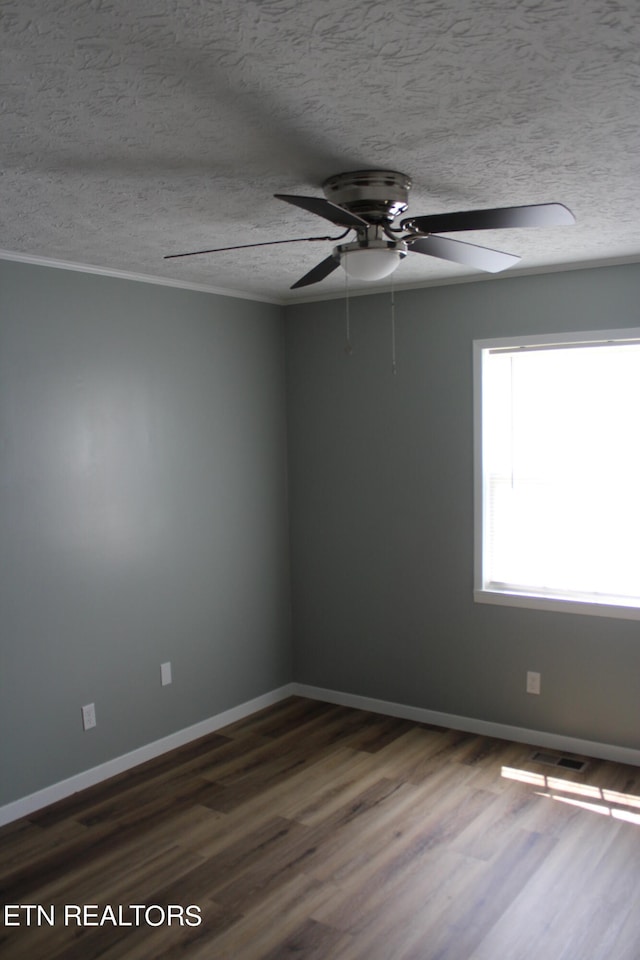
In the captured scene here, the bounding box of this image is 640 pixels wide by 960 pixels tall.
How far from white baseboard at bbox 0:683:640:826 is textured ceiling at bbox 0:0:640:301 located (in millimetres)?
2510

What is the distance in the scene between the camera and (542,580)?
14.0 ft

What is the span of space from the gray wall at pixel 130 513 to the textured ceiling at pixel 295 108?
0.79m

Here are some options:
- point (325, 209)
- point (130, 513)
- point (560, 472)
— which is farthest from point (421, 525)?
point (325, 209)

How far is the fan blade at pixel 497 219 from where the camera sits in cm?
223

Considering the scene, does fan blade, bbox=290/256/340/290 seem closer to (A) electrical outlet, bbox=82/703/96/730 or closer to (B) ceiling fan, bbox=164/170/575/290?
(B) ceiling fan, bbox=164/170/575/290

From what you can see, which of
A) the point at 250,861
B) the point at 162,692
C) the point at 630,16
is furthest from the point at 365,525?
the point at 630,16

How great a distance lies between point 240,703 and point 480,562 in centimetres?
168

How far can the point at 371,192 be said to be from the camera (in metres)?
2.53

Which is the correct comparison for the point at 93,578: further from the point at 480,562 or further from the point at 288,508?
the point at 480,562

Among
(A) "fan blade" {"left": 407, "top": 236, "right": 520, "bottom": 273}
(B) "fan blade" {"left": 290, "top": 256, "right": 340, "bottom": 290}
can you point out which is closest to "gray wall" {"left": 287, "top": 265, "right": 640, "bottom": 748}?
(A) "fan blade" {"left": 407, "top": 236, "right": 520, "bottom": 273}

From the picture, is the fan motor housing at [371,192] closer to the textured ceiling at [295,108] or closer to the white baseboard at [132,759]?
the textured ceiling at [295,108]

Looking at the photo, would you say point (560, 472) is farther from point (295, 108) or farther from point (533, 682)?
point (295, 108)

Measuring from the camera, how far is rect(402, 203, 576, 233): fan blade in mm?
2227

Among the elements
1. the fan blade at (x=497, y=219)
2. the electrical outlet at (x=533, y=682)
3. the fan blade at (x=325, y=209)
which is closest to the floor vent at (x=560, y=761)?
the electrical outlet at (x=533, y=682)
